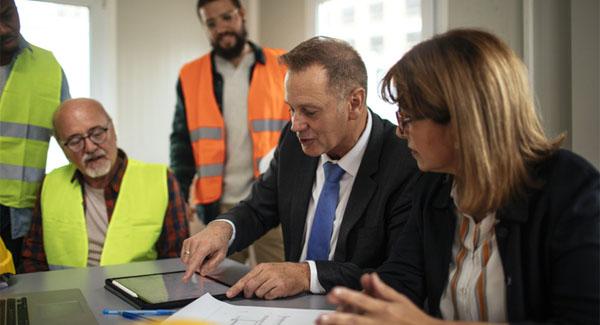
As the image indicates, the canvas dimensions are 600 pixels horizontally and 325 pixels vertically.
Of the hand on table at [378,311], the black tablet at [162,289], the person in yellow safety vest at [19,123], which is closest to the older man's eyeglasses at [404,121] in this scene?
the hand on table at [378,311]

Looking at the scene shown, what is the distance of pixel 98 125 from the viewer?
7.30 feet

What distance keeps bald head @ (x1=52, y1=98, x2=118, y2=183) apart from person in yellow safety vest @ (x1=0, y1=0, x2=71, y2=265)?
0.37ft

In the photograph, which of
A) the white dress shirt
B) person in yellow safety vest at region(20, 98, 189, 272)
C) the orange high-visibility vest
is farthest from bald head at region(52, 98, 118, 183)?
the white dress shirt

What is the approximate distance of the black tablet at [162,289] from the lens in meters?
1.17

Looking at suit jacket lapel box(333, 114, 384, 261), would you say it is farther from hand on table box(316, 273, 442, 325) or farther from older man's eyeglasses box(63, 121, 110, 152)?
older man's eyeglasses box(63, 121, 110, 152)

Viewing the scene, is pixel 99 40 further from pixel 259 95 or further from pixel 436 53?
pixel 436 53

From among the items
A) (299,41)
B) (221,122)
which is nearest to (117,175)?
(221,122)

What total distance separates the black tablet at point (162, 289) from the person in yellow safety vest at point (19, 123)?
106cm

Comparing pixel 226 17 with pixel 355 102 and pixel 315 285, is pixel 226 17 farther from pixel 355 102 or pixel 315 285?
pixel 315 285

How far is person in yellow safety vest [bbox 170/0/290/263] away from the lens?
295 centimetres

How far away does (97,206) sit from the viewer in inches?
87.0

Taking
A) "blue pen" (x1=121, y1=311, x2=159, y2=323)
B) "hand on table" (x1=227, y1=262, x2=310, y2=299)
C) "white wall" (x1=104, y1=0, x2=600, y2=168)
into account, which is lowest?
"blue pen" (x1=121, y1=311, x2=159, y2=323)

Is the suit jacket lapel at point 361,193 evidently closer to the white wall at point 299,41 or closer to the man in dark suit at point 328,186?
the man in dark suit at point 328,186

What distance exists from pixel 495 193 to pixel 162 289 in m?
0.82
